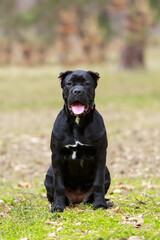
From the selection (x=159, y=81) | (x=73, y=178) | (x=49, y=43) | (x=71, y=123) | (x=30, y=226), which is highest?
(x=49, y=43)

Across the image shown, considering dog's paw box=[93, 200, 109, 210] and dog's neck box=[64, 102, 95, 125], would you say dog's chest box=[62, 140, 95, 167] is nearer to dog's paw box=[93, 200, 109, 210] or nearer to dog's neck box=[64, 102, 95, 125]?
dog's neck box=[64, 102, 95, 125]

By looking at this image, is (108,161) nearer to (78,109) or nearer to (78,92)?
(78,109)

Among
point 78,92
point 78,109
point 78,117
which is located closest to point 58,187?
point 78,117

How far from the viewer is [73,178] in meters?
5.68

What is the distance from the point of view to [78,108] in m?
5.33

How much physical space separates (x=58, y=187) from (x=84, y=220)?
58 cm

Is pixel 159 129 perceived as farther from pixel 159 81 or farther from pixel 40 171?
pixel 159 81

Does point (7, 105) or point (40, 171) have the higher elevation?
point (7, 105)

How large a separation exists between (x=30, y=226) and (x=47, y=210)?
61cm

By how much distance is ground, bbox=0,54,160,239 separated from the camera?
197 inches

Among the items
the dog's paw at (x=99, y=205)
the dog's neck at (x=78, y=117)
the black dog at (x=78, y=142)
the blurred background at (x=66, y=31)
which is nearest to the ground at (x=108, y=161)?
the dog's paw at (x=99, y=205)

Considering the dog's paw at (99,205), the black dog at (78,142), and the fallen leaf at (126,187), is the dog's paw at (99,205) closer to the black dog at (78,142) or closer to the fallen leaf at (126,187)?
the black dog at (78,142)

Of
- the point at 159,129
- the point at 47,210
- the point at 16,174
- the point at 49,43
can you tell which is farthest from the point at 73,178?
the point at 49,43

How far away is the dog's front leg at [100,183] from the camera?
546cm
